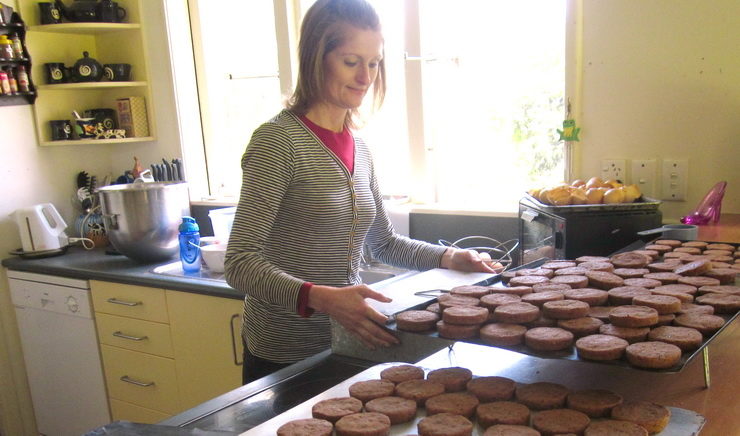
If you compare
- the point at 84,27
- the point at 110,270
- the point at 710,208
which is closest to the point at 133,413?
the point at 110,270

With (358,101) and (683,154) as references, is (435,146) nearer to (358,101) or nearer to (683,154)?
(683,154)

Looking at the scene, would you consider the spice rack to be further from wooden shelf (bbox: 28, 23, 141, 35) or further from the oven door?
the oven door

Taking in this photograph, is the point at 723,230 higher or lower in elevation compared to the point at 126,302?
higher

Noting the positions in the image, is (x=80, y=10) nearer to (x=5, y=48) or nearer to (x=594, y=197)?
(x=5, y=48)

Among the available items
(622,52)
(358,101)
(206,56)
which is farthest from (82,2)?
(622,52)

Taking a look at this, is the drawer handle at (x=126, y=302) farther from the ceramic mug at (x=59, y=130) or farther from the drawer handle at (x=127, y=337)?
the ceramic mug at (x=59, y=130)

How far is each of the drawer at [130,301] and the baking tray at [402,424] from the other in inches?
57.7

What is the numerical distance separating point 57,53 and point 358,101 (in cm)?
209

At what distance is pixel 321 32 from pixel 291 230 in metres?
0.41

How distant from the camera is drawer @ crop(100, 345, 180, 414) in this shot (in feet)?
7.74

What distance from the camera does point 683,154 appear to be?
5.99 ft

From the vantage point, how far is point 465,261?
1448mm

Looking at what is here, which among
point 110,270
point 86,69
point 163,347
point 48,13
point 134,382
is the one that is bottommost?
point 134,382

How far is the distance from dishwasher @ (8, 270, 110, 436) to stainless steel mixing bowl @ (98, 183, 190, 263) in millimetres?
225
